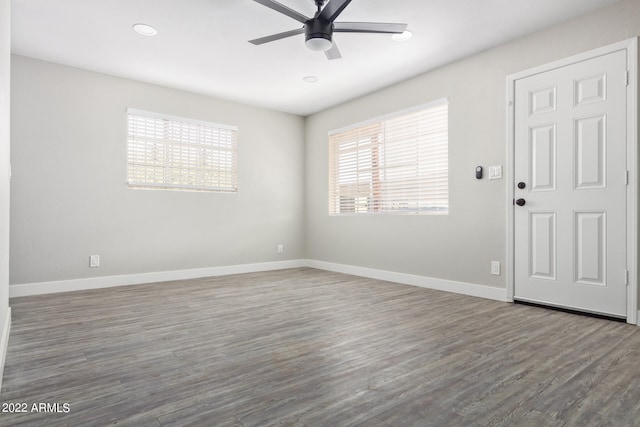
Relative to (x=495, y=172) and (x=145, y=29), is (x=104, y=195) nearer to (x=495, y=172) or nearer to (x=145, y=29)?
(x=145, y=29)

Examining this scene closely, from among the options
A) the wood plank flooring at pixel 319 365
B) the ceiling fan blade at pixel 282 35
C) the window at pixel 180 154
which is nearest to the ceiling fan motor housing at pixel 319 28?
the ceiling fan blade at pixel 282 35

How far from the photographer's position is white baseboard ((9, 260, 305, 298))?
3734 millimetres

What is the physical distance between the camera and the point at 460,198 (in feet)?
12.7

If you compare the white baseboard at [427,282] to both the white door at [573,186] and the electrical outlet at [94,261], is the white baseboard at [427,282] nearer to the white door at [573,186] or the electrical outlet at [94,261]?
the white door at [573,186]

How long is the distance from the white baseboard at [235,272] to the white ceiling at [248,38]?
2423mm

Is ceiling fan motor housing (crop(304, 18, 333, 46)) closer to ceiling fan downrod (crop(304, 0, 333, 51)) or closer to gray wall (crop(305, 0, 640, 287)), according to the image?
ceiling fan downrod (crop(304, 0, 333, 51))

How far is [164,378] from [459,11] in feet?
11.0

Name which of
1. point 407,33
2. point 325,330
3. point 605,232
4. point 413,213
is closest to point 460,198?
point 413,213

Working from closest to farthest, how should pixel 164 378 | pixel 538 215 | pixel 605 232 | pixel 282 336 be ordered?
pixel 164 378, pixel 282 336, pixel 605 232, pixel 538 215

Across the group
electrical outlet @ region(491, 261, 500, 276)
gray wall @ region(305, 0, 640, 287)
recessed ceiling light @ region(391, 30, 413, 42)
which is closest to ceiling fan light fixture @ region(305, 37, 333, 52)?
recessed ceiling light @ region(391, 30, 413, 42)

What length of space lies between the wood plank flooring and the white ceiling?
98.8 inches

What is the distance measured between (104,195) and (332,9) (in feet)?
11.0

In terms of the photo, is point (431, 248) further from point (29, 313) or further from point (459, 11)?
point (29, 313)

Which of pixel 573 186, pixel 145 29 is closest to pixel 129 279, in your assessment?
pixel 145 29
